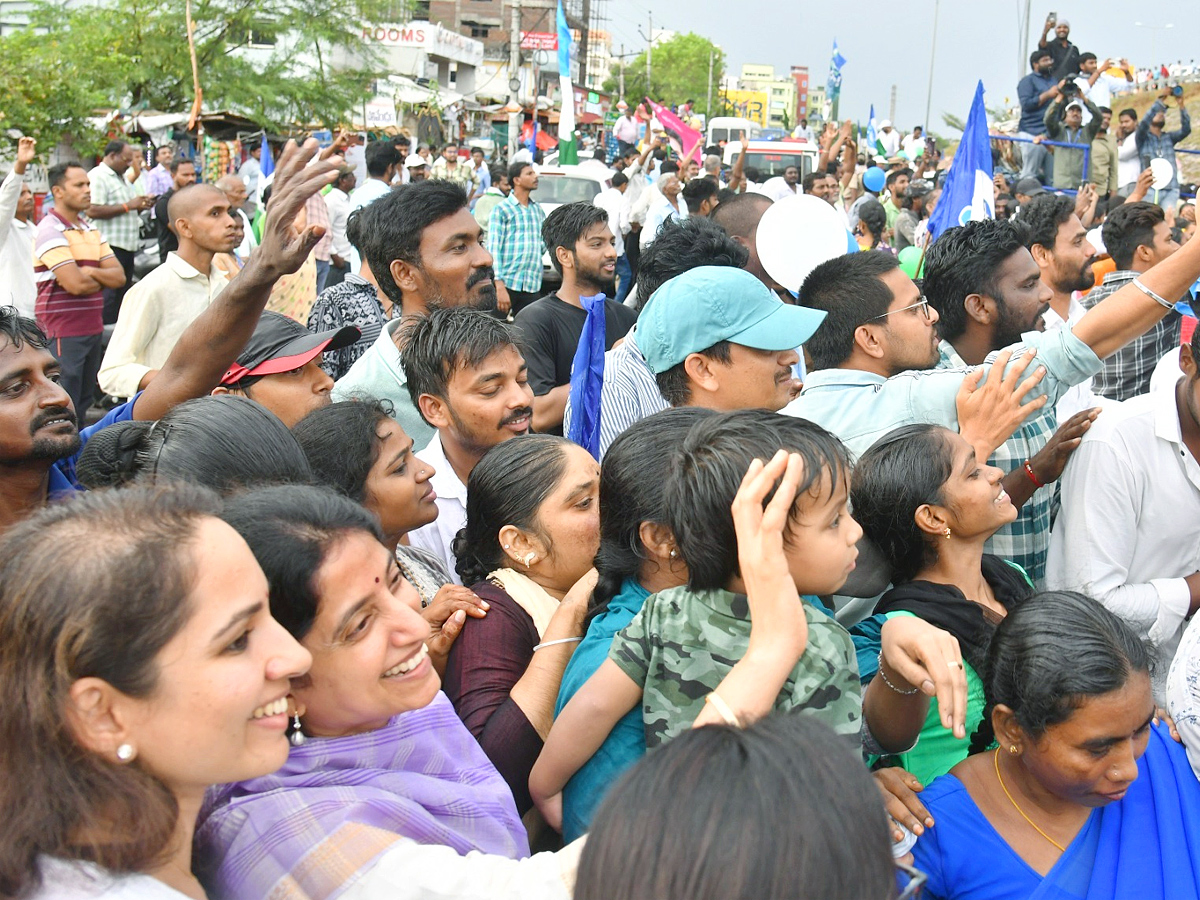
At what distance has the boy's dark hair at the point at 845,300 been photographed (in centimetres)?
333

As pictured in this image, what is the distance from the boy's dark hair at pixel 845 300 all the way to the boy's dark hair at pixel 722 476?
149 centimetres

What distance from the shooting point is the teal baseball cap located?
306 centimetres

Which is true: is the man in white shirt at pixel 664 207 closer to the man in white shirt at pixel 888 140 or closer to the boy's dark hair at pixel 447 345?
the boy's dark hair at pixel 447 345

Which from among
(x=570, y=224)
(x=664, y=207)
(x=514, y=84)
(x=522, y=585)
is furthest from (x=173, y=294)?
(x=514, y=84)

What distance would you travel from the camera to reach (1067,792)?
6.66 ft

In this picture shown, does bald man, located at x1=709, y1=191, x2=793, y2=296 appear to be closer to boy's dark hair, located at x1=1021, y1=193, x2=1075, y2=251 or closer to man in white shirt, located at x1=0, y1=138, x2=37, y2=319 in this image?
boy's dark hair, located at x1=1021, y1=193, x2=1075, y2=251

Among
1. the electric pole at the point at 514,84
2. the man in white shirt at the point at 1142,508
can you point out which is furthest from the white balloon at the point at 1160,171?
the electric pole at the point at 514,84

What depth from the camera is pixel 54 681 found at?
1331 mm

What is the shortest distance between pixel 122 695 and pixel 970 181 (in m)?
6.16

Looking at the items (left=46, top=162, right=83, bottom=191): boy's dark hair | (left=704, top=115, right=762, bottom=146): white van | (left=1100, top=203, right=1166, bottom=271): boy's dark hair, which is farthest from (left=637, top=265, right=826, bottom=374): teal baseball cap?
(left=704, top=115, right=762, bottom=146): white van

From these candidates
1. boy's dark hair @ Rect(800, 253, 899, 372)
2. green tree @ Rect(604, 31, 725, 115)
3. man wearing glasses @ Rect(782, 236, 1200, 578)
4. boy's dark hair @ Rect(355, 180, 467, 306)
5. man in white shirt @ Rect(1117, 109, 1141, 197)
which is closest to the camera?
man wearing glasses @ Rect(782, 236, 1200, 578)

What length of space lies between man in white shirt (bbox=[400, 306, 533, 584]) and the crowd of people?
0.01 m

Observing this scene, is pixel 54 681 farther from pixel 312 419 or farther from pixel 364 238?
pixel 364 238

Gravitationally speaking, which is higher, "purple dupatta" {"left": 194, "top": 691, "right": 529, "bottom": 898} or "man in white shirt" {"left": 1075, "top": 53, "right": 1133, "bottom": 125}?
"man in white shirt" {"left": 1075, "top": 53, "right": 1133, "bottom": 125}
